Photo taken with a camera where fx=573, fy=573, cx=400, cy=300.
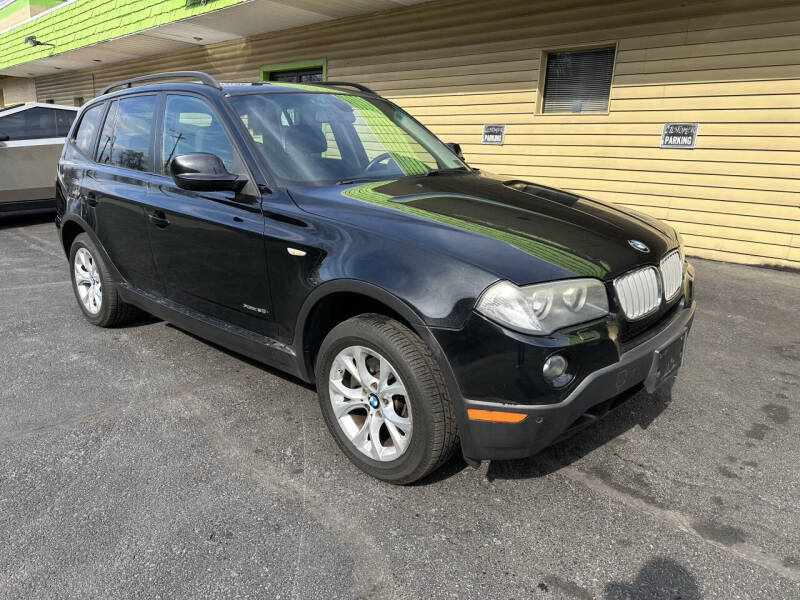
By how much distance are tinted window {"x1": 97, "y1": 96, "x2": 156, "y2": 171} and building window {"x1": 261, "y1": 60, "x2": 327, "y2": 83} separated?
7.07 m

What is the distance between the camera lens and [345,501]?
2.50m

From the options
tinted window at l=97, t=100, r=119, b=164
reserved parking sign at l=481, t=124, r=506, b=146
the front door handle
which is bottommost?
the front door handle

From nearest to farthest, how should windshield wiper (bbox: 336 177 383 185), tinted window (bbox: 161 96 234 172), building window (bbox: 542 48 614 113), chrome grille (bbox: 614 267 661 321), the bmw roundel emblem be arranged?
1. chrome grille (bbox: 614 267 661 321)
2. the bmw roundel emblem
3. windshield wiper (bbox: 336 177 383 185)
4. tinted window (bbox: 161 96 234 172)
5. building window (bbox: 542 48 614 113)

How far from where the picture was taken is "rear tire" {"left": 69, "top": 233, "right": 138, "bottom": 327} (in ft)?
14.2

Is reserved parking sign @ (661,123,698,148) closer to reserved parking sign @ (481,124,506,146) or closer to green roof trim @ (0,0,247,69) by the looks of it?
reserved parking sign @ (481,124,506,146)

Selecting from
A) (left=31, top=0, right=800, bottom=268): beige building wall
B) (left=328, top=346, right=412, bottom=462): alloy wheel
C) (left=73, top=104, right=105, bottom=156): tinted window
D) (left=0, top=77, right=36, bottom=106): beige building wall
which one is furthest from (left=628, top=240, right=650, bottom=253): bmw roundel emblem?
(left=0, top=77, right=36, bottom=106): beige building wall

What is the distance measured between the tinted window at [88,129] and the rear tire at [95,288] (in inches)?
27.1

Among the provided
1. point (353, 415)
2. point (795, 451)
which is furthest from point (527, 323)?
point (795, 451)

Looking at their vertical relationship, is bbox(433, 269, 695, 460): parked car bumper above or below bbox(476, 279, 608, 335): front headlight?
below

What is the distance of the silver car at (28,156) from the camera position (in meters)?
8.62

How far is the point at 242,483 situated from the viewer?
8.62 ft

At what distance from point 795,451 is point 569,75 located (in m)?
6.11

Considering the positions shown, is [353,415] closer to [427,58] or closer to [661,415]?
[661,415]

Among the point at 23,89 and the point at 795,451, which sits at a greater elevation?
the point at 23,89
